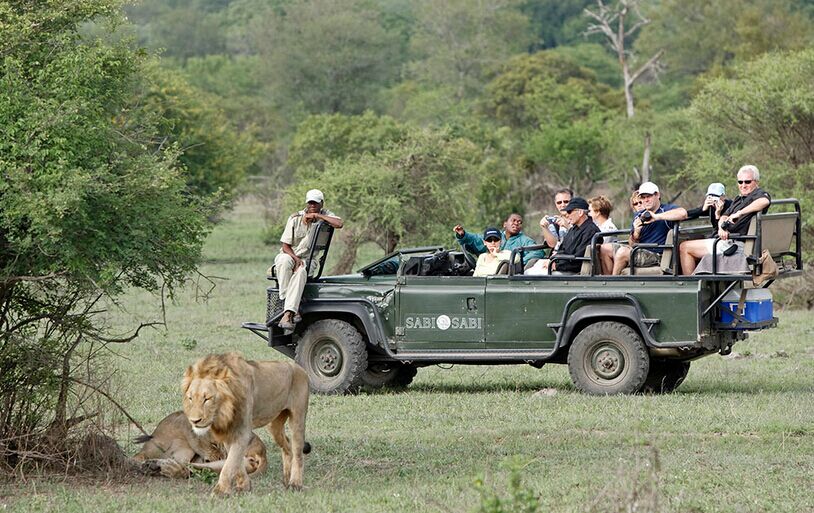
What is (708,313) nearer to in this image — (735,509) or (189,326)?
(735,509)

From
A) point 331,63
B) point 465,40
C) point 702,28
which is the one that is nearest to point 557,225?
point 702,28

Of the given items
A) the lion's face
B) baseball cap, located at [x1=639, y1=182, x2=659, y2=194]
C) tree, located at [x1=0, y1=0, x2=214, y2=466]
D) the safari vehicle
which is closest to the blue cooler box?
the safari vehicle

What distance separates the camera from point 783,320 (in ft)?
71.4

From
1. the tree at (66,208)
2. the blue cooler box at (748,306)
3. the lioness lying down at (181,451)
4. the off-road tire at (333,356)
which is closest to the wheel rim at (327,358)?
the off-road tire at (333,356)

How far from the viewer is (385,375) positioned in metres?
15.0

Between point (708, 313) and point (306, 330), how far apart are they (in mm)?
4030

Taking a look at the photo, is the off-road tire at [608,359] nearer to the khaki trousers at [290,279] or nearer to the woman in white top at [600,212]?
the woman in white top at [600,212]

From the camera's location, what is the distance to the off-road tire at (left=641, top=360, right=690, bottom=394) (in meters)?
14.4

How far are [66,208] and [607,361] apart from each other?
6555 millimetres

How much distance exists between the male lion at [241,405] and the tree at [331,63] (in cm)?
6555

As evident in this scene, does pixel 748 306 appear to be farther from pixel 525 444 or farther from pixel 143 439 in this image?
pixel 143 439

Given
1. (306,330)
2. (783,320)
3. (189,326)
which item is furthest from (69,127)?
(783,320)

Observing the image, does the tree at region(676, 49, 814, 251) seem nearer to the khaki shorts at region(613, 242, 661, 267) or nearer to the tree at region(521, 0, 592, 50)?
the khaki shorts at region(613, 242, 661, 267)

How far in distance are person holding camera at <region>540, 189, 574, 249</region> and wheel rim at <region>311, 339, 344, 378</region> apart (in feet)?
7.76
